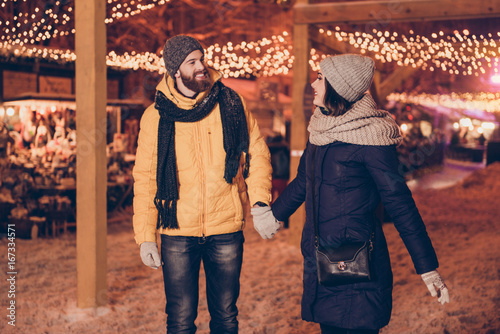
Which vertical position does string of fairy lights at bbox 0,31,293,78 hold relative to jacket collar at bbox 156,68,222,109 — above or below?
above

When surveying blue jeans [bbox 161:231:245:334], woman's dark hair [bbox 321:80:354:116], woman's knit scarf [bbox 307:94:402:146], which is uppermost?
woman's dark hair [bbox 321:80:354:116]

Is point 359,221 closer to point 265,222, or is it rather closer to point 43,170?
point 265,222

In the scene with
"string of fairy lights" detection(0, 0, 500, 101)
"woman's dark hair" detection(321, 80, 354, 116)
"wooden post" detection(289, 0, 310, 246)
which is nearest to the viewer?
"woman's dark hair" detection(321, 80, 354, 116)

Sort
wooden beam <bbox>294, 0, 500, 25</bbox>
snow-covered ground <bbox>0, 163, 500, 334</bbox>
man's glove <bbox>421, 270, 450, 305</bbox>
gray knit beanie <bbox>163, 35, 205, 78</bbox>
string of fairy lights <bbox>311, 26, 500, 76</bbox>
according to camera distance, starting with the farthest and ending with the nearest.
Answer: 1. string of fairy lights <bbox>311, 26, 500, 76</bbox>
2. wooden beam <bbox>294, 0, 500, 25</bbox>
3. snow-covered ground <bbox>0, 163, 500, 334</bbox>
4. gray knit beanie <bbox>163, 35, 205, 78</bbox>
5. man's glove <bbox>421, 270, 450, 305</bbox>

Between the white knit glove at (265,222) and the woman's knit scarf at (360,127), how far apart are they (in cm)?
49

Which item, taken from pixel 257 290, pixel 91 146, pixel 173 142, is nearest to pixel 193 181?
pixel 173 142

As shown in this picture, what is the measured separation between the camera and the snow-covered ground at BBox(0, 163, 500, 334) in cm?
414

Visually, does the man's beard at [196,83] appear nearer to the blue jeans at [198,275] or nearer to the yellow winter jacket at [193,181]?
the yellow winter jacket at [193,181]

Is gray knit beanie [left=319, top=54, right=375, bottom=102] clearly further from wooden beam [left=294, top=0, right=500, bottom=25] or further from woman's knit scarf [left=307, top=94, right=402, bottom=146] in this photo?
wooden beam [left=294, top=0, right=500, bottom=25]

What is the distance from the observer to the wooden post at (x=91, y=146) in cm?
425

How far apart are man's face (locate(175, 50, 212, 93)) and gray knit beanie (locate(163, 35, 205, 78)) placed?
0.08 feet

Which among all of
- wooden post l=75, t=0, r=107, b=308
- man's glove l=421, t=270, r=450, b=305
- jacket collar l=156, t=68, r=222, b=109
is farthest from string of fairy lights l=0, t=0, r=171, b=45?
man's glove l=421, t=270, r=450, b=305

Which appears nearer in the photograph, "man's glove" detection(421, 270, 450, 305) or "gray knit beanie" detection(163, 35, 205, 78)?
"man's glove" detection(421, 270, 450, 305)

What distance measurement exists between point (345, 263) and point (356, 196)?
11.3 inches
